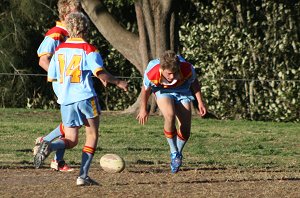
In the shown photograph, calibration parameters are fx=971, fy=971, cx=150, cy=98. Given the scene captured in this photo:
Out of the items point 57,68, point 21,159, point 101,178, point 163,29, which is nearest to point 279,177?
point 101,178

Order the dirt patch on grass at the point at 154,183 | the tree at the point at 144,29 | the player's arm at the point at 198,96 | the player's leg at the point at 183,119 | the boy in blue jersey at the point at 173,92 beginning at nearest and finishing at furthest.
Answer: the dirt patch on grass at the point at 154,183 < the boy in blue jersey at the point at 173,92 < the player's arm at the point at 198,96 < the player's leg at the point at 183,119 < the tree at the point at 144,29

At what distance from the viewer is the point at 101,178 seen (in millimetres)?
11078

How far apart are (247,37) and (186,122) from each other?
1520cm

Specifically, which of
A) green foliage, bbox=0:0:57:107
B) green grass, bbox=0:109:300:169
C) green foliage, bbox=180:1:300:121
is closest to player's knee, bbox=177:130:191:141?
green grass, bbox=0:109:300:169

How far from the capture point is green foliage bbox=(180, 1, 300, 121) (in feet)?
87.4

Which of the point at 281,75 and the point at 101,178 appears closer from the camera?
the point at 101,178

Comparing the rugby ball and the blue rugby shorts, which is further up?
the blue rugby shorts

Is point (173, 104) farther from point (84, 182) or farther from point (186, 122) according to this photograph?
point (84, 182)

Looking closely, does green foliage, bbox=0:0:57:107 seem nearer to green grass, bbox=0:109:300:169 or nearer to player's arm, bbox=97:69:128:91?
green grass, bbox=0:109:300:169

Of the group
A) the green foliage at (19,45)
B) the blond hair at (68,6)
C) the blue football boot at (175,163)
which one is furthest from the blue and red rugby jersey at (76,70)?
the green foliage at (19,45)

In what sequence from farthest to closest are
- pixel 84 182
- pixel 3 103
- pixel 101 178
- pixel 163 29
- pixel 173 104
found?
pixel 3 103
pixel 163 29
pixel 173 104
pixel 101 178
pixel 84 182

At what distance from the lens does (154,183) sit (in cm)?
1058

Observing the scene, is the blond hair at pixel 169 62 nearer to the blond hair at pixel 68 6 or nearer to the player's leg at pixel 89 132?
the blond hair at pixel 68 6

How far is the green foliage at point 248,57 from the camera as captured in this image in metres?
26.6
